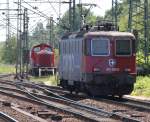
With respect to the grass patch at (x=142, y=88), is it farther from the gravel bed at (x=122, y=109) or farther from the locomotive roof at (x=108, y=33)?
the gravel bed at (x=122, y=109)

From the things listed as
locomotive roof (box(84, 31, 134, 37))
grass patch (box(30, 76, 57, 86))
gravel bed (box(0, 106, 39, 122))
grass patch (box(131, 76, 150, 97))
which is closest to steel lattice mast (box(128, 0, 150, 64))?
locomotive roof (box(84, 31, 134, 37))

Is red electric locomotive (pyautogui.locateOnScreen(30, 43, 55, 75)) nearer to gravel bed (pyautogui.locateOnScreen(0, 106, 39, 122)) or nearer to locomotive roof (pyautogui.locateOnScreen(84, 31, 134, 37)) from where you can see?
locomotive roof (pyautogui.locateOnScreen(84, 31, 134, 37))

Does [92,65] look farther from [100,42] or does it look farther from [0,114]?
[0,114]

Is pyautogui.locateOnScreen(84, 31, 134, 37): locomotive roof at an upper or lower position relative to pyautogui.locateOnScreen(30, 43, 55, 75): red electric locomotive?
upper

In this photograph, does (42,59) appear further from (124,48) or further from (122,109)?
(122,109)

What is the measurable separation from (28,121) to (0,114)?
7.00 ft

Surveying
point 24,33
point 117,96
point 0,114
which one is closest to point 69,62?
point 117,96

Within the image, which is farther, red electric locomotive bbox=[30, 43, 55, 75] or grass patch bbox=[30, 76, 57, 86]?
red electric locomotive bbox=[30, 43, 55, 75]

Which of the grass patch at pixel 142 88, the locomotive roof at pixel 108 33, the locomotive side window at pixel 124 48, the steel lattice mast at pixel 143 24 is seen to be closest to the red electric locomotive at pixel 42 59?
the steel lattice mast at pixel 143 24

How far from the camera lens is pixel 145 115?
1791 centimetres

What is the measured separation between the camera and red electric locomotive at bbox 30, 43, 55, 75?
2333 inches

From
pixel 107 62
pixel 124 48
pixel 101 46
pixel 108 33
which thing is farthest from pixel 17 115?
pixel 108 33

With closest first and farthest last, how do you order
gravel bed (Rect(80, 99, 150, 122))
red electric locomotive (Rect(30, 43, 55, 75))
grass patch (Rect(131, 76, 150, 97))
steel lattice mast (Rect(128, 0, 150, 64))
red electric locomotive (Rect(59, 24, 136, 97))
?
gravel bed (Rect(80, 99, 150, 122)) < red electric locomotive (Rect(59, 24, 136, 97)) < grass patch (Rect(131, 76, 150, 97)) < steel lattice mast (Rect(128, 0, 150, 64)) < red electric locomotive (Rect(30, 43, 55, 75))

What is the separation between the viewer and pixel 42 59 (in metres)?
59.9
